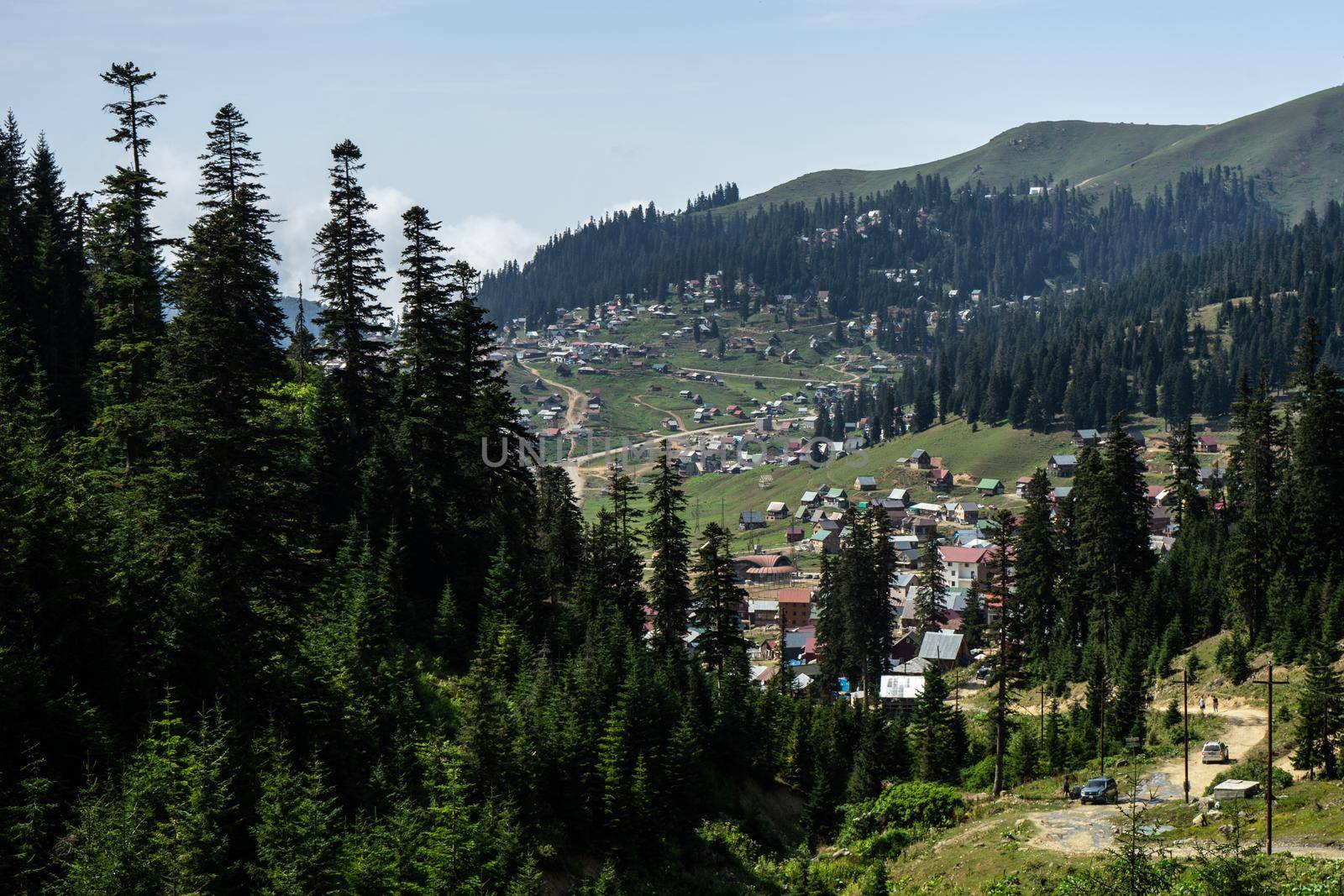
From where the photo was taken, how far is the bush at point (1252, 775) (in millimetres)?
44844

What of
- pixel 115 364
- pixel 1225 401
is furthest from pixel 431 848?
pixel 1225 401

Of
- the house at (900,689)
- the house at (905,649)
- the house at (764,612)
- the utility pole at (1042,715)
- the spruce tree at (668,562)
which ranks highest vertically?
the spruce tree at (668,562)

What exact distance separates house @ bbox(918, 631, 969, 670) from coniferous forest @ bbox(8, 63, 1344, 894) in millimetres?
20075

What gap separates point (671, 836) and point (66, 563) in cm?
2167

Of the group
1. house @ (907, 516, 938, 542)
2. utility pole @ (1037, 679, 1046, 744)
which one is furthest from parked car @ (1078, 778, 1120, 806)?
house @ (907, 516, 938, 542)

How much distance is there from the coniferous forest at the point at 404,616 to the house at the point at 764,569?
76.5m

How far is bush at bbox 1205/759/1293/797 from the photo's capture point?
44.8 metres

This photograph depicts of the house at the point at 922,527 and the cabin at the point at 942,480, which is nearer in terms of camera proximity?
the house at the point at 922,527

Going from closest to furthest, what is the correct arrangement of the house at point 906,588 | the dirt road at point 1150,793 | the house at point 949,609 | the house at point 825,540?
the dirt road at point 1150,793, the house at point 949,609, the house at point 906,588, the house at point 825,540

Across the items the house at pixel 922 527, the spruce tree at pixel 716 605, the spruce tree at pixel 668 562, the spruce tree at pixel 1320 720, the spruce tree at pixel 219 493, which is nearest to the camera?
the spruce tree at pixel 219 493

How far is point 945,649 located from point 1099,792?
53230 millimetres

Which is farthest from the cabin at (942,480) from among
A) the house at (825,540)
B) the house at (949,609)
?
the house at (949,609)

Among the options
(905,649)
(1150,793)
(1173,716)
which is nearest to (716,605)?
(1150,793)

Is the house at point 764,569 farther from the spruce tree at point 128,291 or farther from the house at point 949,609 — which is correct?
the spruce tree at point 128,291
